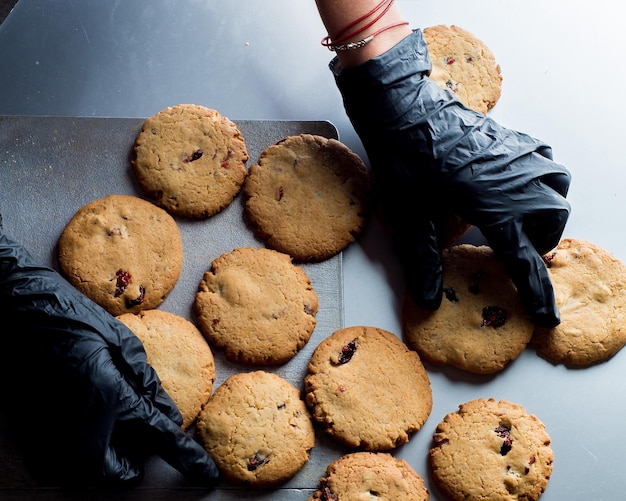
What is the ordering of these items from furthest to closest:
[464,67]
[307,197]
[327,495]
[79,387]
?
1. [464,67]
2. [307,197]
3. [327,495]
4. [79,387]

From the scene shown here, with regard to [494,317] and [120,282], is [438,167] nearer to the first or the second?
[494,317]

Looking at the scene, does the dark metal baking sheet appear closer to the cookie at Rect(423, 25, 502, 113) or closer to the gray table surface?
the gray table surface

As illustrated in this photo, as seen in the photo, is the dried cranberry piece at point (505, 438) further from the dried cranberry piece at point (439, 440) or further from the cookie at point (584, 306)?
the cookie at point (584, 306)

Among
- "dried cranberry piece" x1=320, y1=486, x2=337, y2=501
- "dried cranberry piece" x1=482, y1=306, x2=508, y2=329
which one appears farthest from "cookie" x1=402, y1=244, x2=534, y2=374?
"dried cranberry piece" x1=320, y1=486, x2=337, y2=501

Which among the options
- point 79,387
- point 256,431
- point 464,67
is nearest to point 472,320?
point 256,431

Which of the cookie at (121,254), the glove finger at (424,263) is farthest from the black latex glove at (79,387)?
the glove finger at (424,263)
